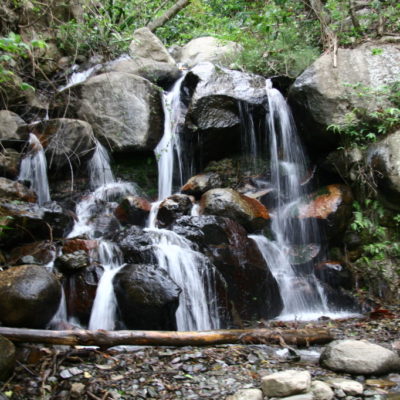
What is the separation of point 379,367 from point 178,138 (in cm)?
664

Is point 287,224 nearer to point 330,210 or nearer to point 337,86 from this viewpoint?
point 330,210

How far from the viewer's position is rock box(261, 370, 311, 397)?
3121 mm

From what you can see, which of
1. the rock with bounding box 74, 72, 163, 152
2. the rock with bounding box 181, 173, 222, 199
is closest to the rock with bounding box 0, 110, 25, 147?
the rock with bounding box 74, 72, 163, 152

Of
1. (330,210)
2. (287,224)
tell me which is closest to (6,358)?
(287,224)

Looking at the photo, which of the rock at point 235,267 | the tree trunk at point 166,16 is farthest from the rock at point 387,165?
the tree trunk at point 166,16

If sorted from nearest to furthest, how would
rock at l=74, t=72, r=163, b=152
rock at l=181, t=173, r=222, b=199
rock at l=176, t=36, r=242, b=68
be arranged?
rock at l=181, t=173, r=222, b=199, rock at l=74, t=72, r=163, b=152, rock at l=176, t=36, r=242, b=68

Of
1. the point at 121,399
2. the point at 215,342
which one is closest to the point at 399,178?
the point at 215,342

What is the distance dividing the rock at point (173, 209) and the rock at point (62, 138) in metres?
1.95

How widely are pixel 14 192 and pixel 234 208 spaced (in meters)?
3.84

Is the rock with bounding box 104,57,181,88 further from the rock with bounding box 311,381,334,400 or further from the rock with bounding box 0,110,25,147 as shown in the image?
the rock with bounding box 311,381,334,400

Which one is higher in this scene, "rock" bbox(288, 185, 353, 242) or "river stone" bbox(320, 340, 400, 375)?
"rock" bbox(288, 185, 353, 242)

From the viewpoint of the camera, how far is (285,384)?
3.14m

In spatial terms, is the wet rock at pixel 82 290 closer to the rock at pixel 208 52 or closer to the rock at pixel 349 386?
the rock at pixel 349 386

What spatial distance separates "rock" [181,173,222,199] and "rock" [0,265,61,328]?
4045 millimetres
